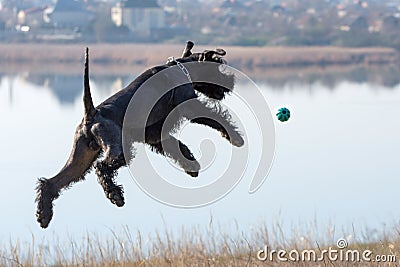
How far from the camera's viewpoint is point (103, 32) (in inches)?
1625

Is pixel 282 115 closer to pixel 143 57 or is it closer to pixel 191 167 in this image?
pixel 191 167

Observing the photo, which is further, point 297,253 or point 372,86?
point 372,86

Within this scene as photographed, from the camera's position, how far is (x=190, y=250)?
9.35 metres

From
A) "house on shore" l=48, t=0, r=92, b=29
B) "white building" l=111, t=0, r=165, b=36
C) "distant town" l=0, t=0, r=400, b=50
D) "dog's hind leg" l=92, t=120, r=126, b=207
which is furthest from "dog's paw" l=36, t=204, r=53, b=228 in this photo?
"white building" l=111, t=0, r=165, b=36

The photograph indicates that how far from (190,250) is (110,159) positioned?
10.7 ft

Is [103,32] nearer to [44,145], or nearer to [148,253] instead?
[44,145]

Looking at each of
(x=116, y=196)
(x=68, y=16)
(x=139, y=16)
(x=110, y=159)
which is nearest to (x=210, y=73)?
(x=110, y=159)

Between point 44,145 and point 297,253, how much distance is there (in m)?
11.4

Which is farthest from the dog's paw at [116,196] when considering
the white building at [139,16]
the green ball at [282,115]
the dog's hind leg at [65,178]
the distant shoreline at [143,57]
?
the white building at [139,16]

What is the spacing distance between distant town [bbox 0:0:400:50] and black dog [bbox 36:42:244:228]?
30.5 m

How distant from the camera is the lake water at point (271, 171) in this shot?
13.4 meters

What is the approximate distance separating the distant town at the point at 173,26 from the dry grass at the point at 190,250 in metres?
28.1

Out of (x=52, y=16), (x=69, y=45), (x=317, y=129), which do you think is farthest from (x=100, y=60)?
(x=317, y=129)

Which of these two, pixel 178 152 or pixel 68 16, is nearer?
pixel 178 152
